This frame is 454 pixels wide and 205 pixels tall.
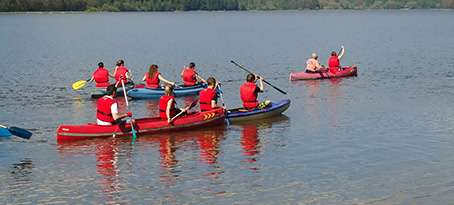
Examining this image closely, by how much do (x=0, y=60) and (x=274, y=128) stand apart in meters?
35.2

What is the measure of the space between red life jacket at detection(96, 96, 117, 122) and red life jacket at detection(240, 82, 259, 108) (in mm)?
4999

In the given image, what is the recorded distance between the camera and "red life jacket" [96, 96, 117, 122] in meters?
18.7

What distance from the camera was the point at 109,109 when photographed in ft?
62.0

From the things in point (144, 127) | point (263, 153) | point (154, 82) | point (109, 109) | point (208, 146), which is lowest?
point (263, 153)

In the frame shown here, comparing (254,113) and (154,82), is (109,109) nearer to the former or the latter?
(254,113)

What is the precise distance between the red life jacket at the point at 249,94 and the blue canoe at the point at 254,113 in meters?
0.26

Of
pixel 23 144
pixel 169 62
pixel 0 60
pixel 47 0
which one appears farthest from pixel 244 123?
pixel 47 0

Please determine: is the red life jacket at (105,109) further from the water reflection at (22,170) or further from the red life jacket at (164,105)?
the water reflection at (22,170)

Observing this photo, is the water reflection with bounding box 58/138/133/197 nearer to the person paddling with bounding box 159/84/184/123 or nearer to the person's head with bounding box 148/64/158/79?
the person paddling with bounding box 159/84/184/123

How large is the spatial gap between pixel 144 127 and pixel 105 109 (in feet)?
5.03

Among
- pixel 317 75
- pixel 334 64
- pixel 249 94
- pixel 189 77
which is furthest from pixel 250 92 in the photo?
pixel 334 64

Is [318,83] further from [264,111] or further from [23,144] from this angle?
[23,144]

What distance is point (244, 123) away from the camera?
2234 cm

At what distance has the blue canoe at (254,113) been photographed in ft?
72.8
